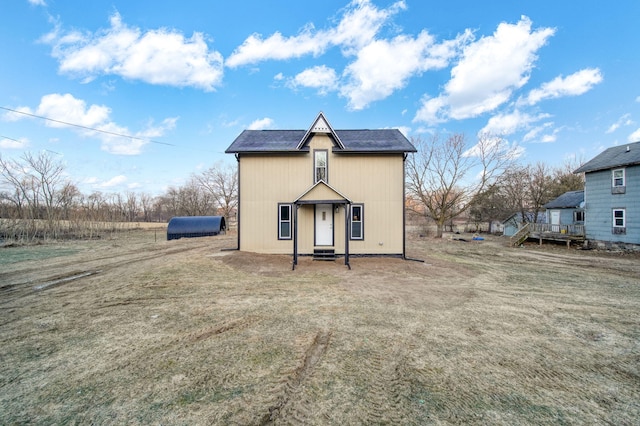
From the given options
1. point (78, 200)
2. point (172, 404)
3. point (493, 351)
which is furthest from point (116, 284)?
point (78, 200)

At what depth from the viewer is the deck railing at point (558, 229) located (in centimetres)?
→ 1892

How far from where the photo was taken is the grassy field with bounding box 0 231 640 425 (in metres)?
2.73

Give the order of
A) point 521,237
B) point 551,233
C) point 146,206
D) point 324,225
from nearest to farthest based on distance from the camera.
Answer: point 324,225 < point 551,233 < point 521,237 < point 146,206

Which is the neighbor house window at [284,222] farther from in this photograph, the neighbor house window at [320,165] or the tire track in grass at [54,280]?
the tire track in grass at [54,280]

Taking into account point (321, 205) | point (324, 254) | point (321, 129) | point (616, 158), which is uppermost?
point (321, 129)

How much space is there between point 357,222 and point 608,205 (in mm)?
17334

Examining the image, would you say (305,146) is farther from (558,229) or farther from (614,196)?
(558,229)

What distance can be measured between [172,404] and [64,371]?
5.91 ft

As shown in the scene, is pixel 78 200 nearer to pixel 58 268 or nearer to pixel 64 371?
pixel 58 268

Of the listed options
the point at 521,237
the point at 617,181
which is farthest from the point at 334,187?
the point at 617,181

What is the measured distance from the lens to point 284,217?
12.4 m

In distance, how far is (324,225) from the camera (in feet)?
40.3

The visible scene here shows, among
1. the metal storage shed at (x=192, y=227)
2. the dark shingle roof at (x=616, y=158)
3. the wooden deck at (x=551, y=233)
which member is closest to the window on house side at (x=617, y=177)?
the dark shingle roof at (x=616, y=158)

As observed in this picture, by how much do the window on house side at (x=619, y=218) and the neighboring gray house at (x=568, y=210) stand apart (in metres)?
6.97
